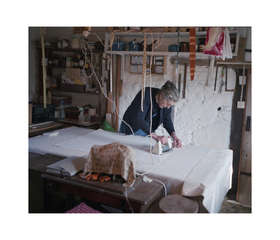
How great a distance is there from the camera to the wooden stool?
1697mm

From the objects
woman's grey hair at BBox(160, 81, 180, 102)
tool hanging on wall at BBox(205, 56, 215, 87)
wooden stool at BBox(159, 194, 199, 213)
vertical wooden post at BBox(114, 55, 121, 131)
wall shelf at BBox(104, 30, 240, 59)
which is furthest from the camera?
vertical wooden post at BBox(114, 55, 121, 131)

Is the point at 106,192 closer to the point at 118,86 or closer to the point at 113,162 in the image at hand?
the point at 113,162

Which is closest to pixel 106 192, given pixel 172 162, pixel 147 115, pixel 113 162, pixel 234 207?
pixel 113 162

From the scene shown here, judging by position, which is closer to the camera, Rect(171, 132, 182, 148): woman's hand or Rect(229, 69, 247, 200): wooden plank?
Rect(229, 69, 247, 200): wooden plank

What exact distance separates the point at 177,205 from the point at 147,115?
117 cm

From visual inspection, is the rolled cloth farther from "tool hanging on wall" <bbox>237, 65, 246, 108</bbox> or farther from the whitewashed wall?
"tool hanging on wall" <bbox>237, 65, 246, 108</bbox>

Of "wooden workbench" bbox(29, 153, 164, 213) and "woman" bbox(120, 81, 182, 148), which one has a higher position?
"woman" bbox(120, 81, 182, 148)

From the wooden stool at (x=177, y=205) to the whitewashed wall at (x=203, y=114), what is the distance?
1.19m

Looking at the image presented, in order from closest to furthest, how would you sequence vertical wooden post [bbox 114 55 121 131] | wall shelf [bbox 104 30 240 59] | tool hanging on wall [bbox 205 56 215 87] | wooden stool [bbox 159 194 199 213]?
wooden stool [bbox 159 194 199 213]
wall shelf [bbox 104 30 240 59]
tool hanging on wall [bbox 205 56 215 87]
vertical wooden post [bbox 114 55 121 131]

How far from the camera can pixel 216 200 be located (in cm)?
210

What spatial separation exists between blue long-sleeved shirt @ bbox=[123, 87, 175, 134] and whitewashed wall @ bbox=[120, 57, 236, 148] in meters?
0.19

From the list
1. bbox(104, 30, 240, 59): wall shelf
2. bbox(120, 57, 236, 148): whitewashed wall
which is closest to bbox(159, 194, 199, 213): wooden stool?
bbox(120, 57, 236, 148): whitewashed wall
